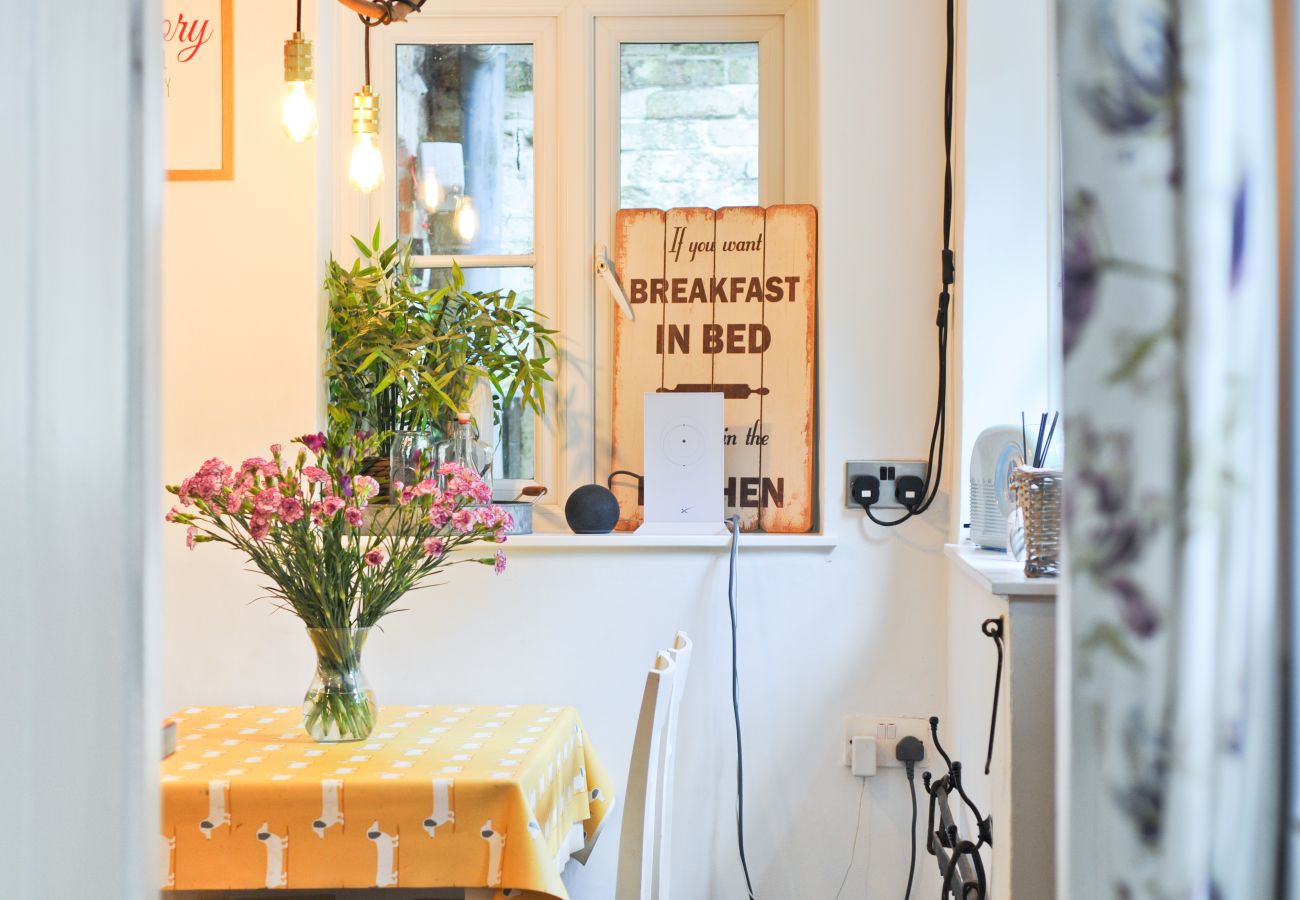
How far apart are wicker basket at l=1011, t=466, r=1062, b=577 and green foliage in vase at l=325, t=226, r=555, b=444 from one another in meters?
1.30

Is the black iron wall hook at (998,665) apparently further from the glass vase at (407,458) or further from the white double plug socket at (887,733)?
the glass vase at (407,458)

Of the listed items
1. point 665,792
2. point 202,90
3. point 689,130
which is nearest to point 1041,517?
point 665,792

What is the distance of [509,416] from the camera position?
9.17ft

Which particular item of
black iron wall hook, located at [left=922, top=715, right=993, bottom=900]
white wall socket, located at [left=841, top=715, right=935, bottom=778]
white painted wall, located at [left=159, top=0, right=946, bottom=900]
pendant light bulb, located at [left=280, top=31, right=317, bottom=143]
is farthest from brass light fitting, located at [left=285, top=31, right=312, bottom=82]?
white wall socket, located at [left=841, top=715, right=935, bottom=778]

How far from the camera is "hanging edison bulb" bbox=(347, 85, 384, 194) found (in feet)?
6.75

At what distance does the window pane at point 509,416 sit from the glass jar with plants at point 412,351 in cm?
10

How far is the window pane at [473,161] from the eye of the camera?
9.25 ft

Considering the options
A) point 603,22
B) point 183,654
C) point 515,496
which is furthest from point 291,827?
point 603,22

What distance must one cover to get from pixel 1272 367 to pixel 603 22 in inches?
97.9

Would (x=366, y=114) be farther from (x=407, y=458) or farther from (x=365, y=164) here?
(x=407, y=458)

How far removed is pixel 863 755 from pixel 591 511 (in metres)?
0.76

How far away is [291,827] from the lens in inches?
67.2

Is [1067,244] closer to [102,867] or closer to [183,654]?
[102,867]

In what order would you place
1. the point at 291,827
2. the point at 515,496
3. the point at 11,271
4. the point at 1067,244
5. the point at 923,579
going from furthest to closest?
1. the point at 515,496
2. the point at 923,579
3. the point at 291,827
4. the point at 1067,244
5. the point at 11,271
